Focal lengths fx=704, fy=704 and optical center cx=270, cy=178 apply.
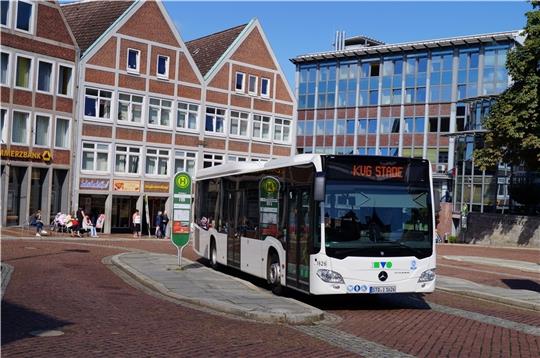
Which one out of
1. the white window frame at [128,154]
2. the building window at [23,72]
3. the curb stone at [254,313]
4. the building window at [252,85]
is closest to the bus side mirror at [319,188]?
the curb stone at [254,313]

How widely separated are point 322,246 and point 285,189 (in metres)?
2.20

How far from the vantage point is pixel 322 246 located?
12.9 metres

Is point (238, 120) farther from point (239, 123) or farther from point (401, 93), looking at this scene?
point (401, 93)

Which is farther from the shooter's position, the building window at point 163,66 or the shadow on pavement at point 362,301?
the building window at point 163,66

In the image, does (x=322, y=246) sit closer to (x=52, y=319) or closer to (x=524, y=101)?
(x=52, y=319)

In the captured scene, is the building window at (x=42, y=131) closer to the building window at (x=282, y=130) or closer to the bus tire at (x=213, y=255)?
the building window at (x=282, y=130)

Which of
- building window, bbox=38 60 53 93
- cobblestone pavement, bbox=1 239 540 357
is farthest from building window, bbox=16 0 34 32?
cobblestone pavement, bbox=1 239 540 357

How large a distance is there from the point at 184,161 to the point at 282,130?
380 inches

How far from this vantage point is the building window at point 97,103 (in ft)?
141

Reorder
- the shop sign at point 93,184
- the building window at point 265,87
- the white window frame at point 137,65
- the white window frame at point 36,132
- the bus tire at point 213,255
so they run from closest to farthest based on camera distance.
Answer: the bus tire at point 213,255
the white window frame at point 36,132
the shop sign at point 93,184
the white window frame at point 137,65
the building window at point 265,87

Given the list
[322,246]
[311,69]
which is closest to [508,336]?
[322,246]

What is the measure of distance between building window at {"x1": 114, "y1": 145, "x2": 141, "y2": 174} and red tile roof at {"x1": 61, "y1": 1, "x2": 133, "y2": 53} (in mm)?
6641

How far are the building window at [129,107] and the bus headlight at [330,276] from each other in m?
34.0

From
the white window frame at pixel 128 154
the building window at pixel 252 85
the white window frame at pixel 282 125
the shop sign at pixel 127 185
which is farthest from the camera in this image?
the white window frame at pixel 282 125
